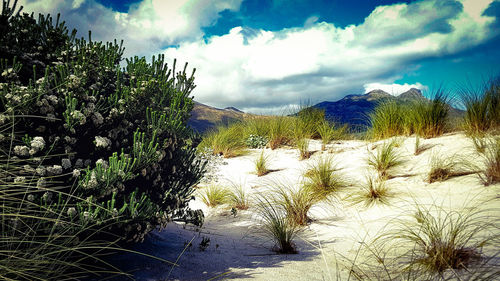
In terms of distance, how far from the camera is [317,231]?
14.5ft

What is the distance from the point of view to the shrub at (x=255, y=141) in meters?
10.7

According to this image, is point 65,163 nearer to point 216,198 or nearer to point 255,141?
point 216,198

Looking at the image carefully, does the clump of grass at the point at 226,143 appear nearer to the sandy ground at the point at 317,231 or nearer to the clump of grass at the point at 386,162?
the sandy ground at the point at 317,231

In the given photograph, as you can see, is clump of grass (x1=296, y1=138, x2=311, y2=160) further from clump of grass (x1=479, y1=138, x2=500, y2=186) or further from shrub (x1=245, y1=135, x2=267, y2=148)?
clump of grass (x1=479, y1=138, x2=500, y2=186)

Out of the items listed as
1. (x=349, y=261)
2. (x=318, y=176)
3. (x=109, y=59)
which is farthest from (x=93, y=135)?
(x=318, y=176)

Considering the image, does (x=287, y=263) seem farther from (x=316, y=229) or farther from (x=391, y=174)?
(x=391, y=174)

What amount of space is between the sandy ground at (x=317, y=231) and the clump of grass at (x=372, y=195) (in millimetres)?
111

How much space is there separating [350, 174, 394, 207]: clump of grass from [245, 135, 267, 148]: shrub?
566cm

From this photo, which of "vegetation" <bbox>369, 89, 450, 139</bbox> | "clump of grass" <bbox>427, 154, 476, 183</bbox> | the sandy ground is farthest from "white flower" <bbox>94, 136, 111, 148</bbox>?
"vegetation" <bbox>369, 89, 450, 139</bbox>

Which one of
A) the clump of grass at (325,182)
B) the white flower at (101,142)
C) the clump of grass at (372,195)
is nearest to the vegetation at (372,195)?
A: the clump of grass at (372,195)

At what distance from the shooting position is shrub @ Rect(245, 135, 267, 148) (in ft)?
35.1

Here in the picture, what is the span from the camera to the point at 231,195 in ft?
20.2

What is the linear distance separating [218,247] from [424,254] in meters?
2.50

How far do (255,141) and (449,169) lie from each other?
6.68 meters
